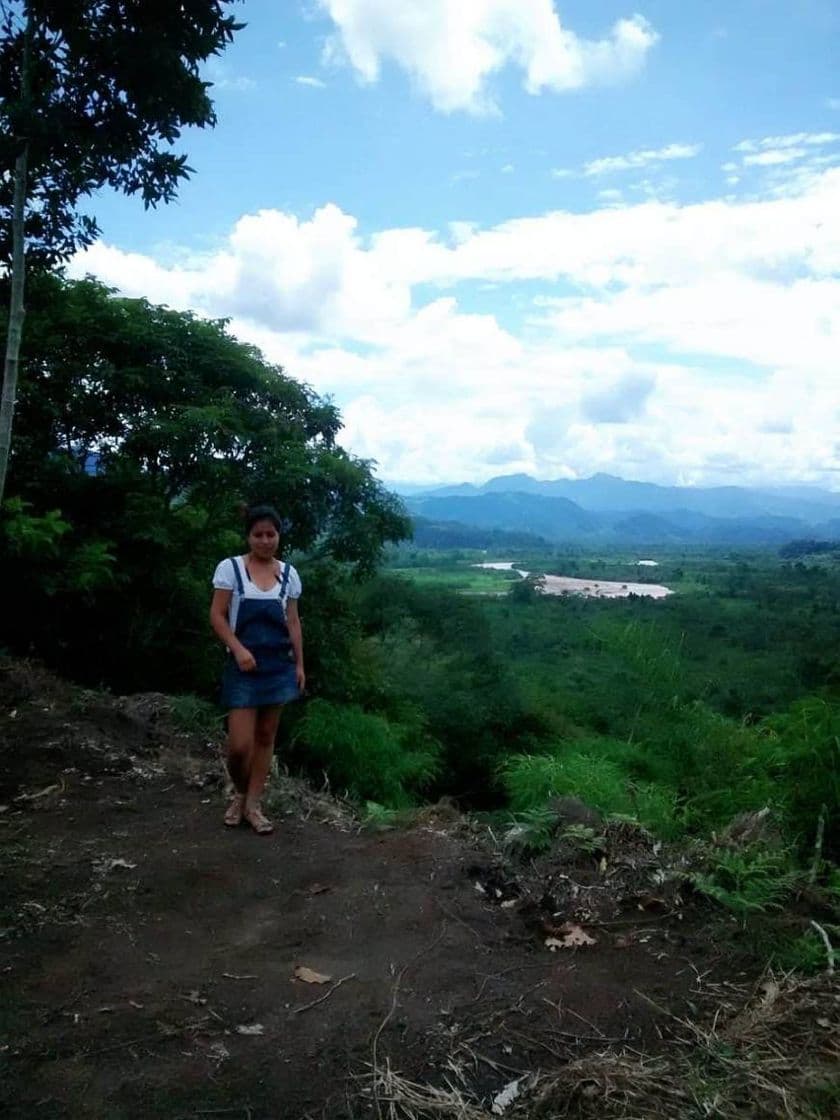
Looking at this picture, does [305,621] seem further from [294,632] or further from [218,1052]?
[218,1052]

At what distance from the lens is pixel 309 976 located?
324 cm

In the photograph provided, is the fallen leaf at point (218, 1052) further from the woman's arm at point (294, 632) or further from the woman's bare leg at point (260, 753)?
the woman's arm at point (294, 632)

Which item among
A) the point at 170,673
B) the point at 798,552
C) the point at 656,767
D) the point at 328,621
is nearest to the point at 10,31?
the point at 656,767

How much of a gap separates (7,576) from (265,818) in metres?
4.93

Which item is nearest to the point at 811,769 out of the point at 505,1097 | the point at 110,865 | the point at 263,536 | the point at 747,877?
the point at 747,877

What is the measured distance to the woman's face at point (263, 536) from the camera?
4.50 metres

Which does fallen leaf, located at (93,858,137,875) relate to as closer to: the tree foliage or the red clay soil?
the red clay soil

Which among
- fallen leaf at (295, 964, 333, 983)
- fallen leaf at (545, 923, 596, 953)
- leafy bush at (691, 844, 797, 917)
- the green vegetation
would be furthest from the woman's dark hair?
leafy bush at (691, 844, 797, 917)

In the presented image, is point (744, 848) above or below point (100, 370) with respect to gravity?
below

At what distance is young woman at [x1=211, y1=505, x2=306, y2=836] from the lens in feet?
14.8

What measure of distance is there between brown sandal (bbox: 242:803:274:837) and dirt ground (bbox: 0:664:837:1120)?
3.6 inches

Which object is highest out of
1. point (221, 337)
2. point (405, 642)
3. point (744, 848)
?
point (221, 337)

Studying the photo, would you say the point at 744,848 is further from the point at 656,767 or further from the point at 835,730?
the point at 656,767

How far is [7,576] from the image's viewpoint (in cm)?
830
